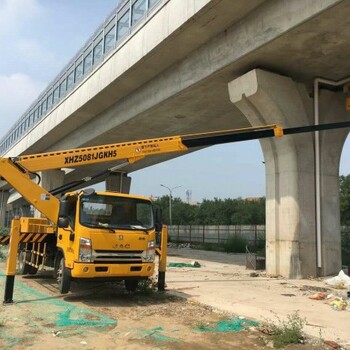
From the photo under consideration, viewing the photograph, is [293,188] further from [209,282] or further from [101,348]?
[101,348]

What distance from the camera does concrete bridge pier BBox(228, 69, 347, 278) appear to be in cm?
1477

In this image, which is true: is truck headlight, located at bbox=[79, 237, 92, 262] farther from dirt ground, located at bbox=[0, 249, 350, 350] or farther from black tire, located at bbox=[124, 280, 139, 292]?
black tire, located at bbox=[124, 280, 139, 292]

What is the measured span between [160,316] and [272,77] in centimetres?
938

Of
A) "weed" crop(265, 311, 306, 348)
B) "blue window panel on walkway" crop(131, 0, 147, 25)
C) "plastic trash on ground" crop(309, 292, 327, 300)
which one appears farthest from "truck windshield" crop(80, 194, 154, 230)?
"blue window panel on walkway" crop(131, 0, 147, 25)

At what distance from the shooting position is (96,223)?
9.59 metres

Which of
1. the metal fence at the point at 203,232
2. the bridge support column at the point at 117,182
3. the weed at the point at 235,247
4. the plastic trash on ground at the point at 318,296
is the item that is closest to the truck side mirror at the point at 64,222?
the plastic trash on ground at the point at 318,296

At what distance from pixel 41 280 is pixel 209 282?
506cm

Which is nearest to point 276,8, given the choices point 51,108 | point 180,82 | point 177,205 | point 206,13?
point 206,13

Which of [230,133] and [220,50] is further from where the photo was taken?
[220,50]

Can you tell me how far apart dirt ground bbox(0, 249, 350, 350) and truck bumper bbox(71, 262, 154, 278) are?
2.06ft

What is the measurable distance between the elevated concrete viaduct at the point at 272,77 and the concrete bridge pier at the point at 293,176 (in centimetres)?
3

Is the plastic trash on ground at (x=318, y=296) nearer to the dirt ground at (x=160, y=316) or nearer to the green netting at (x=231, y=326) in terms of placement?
the dirt ground at (x=160, y=316)

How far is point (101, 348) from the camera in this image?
6145 millimetres

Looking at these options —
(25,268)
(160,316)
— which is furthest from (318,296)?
(25,268)
